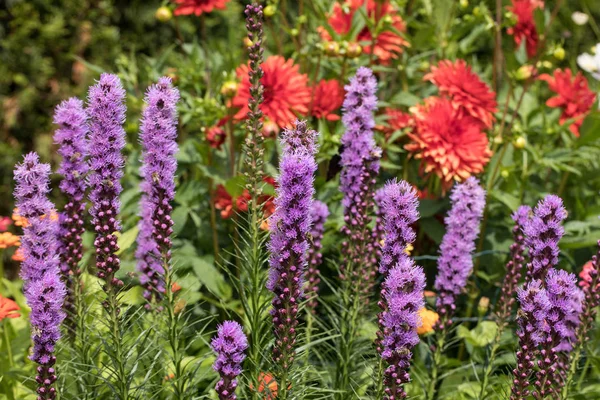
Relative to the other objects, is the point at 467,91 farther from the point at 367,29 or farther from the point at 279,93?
the point at 279,93

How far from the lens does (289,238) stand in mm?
1969

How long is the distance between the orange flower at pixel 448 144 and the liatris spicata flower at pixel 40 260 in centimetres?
169

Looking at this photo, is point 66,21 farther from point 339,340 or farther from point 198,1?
point 339,340

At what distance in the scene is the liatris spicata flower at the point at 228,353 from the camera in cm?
195

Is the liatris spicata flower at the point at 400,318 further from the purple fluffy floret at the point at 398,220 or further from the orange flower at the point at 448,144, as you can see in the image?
the orange flower at the point at 448,144

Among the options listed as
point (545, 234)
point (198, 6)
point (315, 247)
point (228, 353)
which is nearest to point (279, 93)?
point (198, 6)

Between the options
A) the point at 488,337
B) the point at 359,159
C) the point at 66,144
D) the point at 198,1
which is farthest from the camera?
the point at 198,1

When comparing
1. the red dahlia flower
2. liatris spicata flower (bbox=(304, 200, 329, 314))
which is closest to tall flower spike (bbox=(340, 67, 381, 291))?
liatris spicata flower (bbox=(304, 200, 329, 314))

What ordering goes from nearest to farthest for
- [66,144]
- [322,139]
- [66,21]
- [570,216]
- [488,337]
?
[66,144], [488,337], [322,139], [570,216], [66,21]

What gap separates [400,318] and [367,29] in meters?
2.27

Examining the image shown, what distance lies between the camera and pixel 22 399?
2.74 meters

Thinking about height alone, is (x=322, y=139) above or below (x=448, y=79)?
below

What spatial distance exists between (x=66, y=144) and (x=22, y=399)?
37.7 inches

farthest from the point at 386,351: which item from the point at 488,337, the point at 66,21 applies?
the point at 66,21
